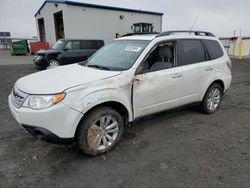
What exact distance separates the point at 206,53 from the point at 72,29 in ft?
51.0

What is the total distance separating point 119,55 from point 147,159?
5.96ft

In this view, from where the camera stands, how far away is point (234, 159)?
9.88ft

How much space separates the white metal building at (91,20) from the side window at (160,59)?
51.6 feet

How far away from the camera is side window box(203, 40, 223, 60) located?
4.44 meters

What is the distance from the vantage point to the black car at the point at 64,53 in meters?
11.3

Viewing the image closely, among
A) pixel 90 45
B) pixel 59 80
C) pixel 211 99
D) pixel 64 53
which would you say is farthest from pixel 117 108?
pixel 90 45

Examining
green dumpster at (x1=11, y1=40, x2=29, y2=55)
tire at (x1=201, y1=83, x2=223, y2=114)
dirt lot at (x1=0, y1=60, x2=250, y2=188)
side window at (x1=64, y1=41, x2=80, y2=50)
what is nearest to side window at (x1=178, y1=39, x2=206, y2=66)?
tire at (x1=201, y1=83, x2=223, y2=114)

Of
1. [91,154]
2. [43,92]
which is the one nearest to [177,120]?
[91,154]

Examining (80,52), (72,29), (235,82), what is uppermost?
(72,29)

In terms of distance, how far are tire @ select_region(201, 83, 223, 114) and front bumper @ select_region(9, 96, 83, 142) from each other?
2.96 m

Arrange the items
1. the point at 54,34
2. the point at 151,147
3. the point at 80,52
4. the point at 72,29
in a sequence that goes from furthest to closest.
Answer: the point at 54,34 → the point at 72,29 → the point at 80,52 → the point at 151,147

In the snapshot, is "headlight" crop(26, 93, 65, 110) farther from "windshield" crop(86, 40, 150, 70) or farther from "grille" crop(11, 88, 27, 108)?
"windshield" crop(86, 40, 150, 70)

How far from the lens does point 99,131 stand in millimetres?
3010

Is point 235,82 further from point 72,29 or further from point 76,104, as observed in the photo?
point 72,29
